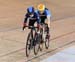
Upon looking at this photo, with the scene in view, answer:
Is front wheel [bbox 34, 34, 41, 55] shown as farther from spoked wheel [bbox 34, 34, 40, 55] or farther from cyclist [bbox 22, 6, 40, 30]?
cyclist [bbox 22, 6, 40, 30]

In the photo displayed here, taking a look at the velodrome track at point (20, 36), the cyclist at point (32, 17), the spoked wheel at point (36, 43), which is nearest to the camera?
the cyclist at point (32, 17)

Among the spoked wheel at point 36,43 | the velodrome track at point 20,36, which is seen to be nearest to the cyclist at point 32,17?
the spoked wheel at point 36,43

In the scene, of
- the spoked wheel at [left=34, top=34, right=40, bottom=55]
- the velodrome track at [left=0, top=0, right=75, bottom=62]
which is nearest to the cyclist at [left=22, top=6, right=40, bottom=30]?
the spoked wheel at [left=34, top=34, right=40, bottom=55]

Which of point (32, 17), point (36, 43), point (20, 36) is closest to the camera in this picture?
point (32, 17)

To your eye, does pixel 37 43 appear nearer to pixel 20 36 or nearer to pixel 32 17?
pixel 32 17

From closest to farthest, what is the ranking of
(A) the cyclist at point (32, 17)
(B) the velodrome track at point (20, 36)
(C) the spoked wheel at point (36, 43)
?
(A) the cyclist at point (32, 17), (C) the spoked wheel at point (36, 43), (B) the velodrome track at point (20, 36)

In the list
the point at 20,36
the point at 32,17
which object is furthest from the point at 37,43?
the point at 20,36

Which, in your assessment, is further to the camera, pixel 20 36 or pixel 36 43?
pixel 20 36

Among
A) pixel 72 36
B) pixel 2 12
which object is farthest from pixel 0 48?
pixel 2 12

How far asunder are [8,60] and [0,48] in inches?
56.6

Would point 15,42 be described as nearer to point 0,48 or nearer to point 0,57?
point 0,48

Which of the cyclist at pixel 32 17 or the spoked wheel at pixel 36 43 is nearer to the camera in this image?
the cyclist at pixel 32 17

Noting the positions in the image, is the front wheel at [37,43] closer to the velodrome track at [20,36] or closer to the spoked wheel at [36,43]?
the spoked wheel at [36,43]

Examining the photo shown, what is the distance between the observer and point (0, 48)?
1025 cm
